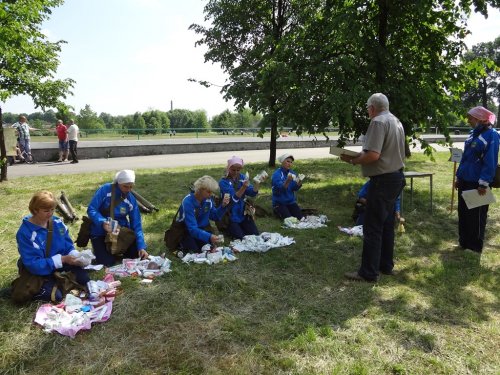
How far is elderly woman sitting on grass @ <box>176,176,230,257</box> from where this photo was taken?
5102mm

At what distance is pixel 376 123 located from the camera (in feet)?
13.8

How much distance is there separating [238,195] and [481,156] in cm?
345

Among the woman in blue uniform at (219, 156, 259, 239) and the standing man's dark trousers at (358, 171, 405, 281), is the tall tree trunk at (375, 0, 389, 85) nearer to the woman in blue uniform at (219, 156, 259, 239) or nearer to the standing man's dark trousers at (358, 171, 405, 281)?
the woman in blue uniform at (219, 156, 259, 239)

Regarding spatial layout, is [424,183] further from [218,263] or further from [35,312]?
[35,312]

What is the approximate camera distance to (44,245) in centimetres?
388

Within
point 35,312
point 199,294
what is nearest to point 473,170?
point 199,294

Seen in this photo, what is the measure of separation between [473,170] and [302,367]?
4.15 m

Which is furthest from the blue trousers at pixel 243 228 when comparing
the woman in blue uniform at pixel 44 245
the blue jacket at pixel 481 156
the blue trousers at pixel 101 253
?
the blue jacket at pixel 481 156

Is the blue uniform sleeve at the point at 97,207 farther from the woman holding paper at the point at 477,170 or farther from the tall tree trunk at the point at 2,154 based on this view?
the tall tree trunk at the point at 2,154

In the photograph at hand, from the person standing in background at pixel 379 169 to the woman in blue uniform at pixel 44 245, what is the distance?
3103mm

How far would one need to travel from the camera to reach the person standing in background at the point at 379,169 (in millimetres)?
4223

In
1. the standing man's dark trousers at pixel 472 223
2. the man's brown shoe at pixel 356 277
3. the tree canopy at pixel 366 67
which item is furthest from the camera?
the tree canopy at pixel 366 67

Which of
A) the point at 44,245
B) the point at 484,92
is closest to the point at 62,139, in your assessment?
the point at 44,245

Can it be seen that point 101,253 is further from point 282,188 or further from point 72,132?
point 72,132
